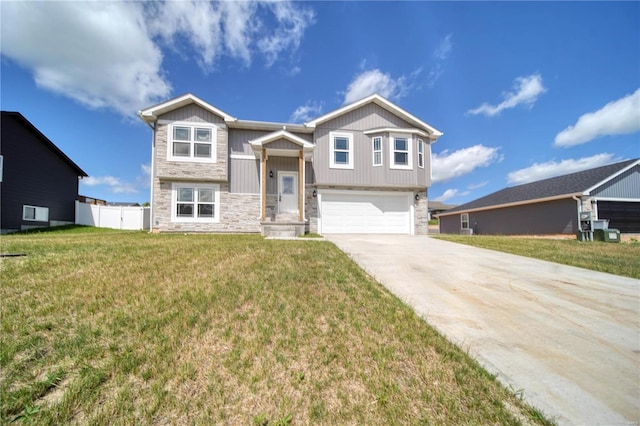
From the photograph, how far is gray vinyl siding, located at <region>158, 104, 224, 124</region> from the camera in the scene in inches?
466

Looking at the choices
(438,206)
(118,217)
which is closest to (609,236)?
(118,217)

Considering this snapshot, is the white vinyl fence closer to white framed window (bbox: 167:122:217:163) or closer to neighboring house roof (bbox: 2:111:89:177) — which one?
neighboring house roof (bbox: 2:111:89:177)

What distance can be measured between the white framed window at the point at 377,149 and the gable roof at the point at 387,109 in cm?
190

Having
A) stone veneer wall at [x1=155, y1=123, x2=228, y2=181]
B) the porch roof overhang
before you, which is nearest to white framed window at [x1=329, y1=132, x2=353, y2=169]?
the porch roof overhang

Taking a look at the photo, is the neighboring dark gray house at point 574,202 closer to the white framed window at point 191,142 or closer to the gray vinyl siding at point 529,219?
the gray vinyl siding at point 529,219

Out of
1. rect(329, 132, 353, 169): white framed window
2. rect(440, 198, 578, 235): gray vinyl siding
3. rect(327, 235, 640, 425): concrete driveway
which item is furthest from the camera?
rect(440, 198, 578, 235): gray vinyl siding

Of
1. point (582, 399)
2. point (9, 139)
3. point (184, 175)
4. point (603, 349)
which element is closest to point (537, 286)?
point (603, 349)

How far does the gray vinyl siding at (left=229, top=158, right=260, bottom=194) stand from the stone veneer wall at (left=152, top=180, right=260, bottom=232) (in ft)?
0.82

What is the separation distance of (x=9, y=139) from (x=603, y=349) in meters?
24.1

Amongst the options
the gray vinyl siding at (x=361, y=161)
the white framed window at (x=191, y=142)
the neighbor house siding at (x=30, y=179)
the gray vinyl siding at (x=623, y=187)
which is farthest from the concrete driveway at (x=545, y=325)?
the neighbor house siding at (x=30, y=179)

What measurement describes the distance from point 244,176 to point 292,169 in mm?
2406

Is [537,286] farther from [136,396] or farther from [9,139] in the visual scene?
[9,139]

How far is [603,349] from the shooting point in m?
2.63

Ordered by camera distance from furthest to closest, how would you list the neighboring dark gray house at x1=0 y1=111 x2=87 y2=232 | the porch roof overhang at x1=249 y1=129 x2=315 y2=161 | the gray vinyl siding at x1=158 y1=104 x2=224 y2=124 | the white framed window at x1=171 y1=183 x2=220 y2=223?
1. the neighboring dark gray house at x1=0 y1=111 x2=87 y2=232
2. the white framed window at x1=171 y1=183 x2=220 y2=223
3. the gray vinyl siding at x1=158 y1=104 x2=224 y2=124
4. the porch roof overhang at x1=249 y1=129 x2=315 y2=161
